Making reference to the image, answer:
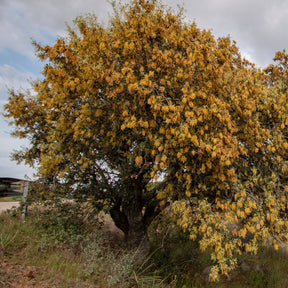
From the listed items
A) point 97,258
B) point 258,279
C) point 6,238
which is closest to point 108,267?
point 97,258

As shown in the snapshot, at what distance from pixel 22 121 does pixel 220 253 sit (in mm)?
7838

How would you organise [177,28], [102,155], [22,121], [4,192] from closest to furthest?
1. [177,28]
2. [102,155]
3. [22,121]
4. [4,192]

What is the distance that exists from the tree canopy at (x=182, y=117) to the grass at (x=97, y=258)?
194 cm

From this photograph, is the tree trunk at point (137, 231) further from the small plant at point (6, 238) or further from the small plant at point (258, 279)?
→ the small plant at point (258, 279)

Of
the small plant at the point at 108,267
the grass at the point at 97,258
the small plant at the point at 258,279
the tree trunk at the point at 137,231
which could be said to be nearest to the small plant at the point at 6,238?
the grass at the point at 97,258

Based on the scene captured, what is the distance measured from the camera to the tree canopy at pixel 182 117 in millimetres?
5746

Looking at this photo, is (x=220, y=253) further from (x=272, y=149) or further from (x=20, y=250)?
(x=20, y=250)

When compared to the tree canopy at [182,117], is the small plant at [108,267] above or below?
below

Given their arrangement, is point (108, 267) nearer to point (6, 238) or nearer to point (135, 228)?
point (135, 228)

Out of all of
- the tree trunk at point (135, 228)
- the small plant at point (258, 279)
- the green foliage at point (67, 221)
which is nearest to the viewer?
the green foliage at point (67, 221)

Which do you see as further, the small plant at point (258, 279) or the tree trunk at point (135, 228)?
the small plant at point (258, 279)

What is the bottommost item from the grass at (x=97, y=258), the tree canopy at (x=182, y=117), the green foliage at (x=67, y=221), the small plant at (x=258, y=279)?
the small plant at (x=258, y=279)

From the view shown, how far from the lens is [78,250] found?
7531mm

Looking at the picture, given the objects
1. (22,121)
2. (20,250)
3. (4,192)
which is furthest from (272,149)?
(4,192)
